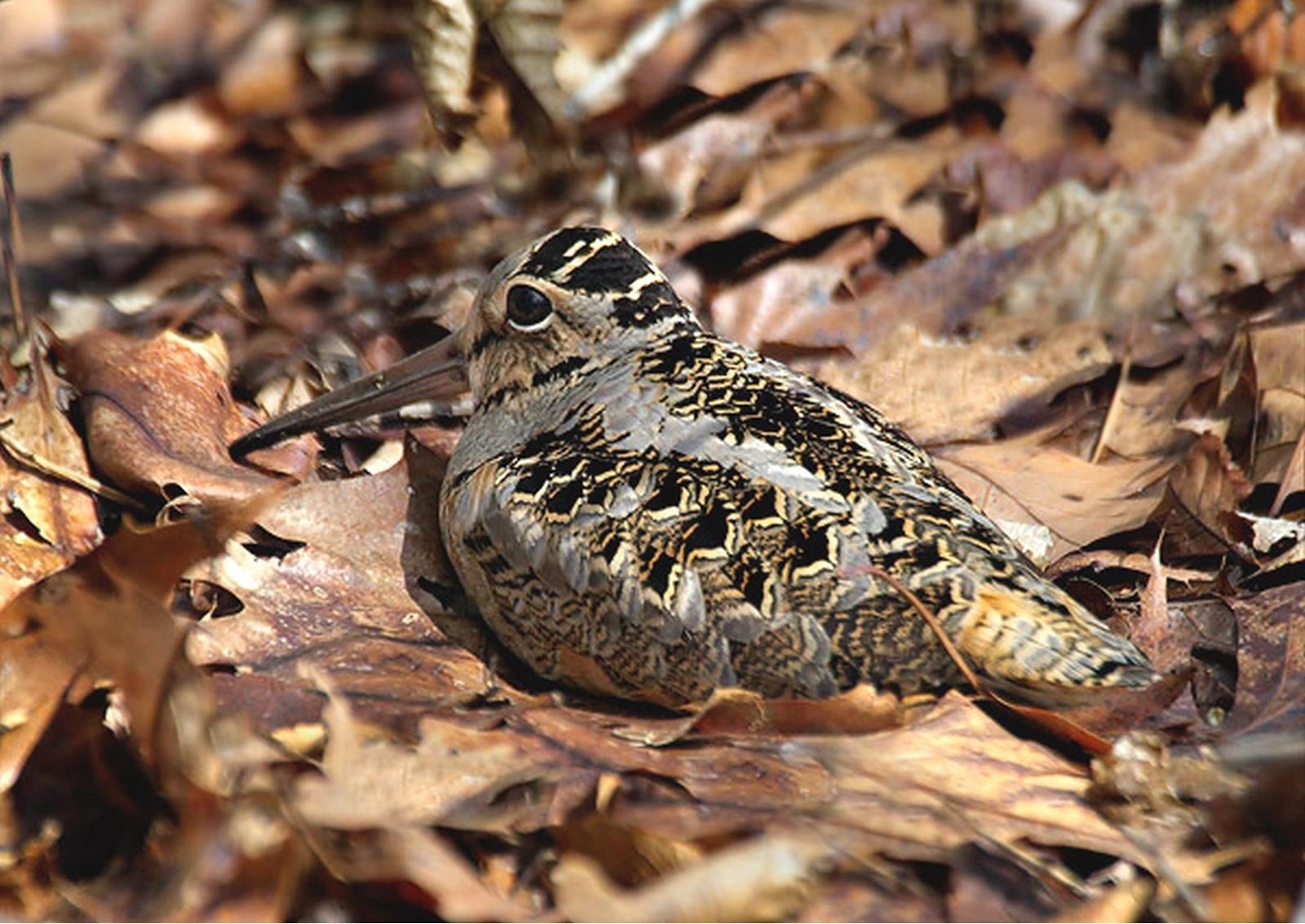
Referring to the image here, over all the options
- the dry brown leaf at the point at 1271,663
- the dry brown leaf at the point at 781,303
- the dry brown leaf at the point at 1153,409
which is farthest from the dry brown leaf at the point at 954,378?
the dry brown leaf at the point at 1271,663

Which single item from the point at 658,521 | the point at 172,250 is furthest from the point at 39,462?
the point at 172,250

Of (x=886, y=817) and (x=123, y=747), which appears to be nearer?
(x=886, y=817)

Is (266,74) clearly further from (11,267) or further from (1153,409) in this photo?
(1153,409)

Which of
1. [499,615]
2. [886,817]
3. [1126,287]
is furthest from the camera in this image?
[1126,287]

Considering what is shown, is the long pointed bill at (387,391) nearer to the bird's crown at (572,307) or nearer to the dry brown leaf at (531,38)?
the bird's crown at (572,307)

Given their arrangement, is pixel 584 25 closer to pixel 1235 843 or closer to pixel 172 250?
pixel 172 250
